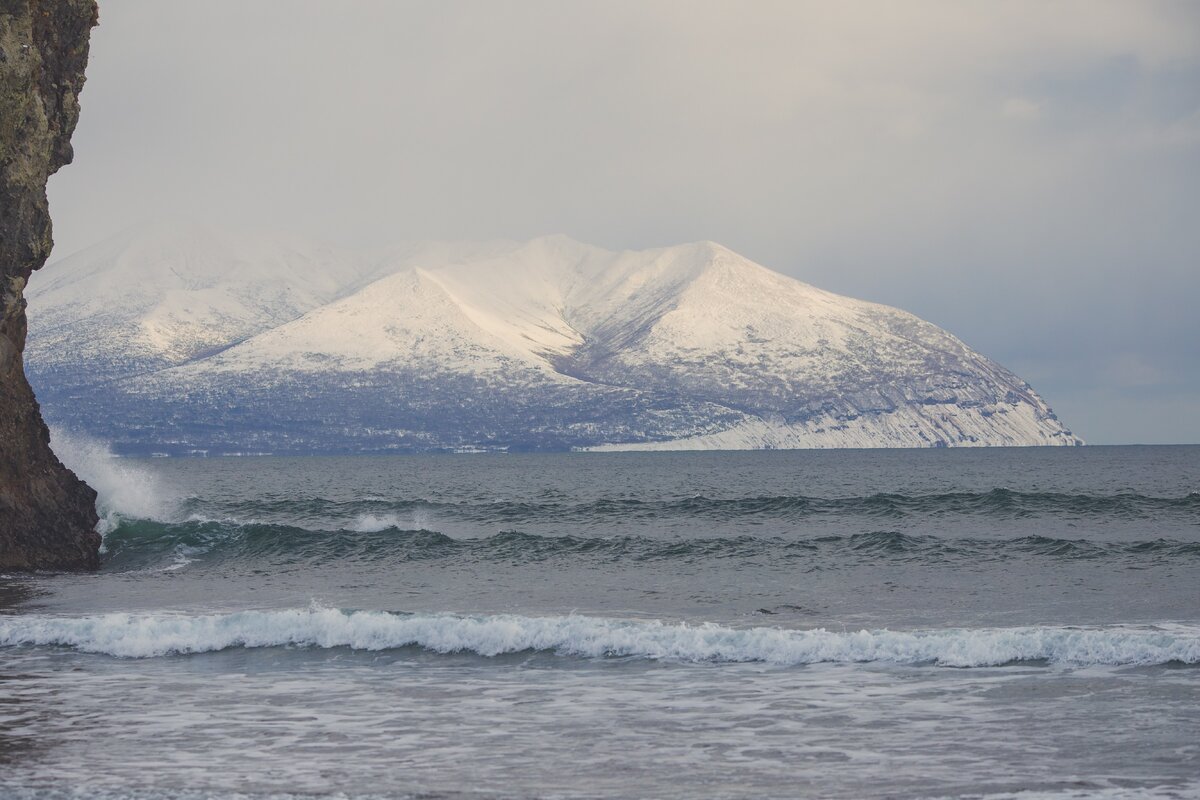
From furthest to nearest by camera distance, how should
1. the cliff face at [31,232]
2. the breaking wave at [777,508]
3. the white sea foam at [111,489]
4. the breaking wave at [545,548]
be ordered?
the breaking wave at [777,508]
the white sea foam at [111,489]
the breaking wave at [545,548]
the cliff face at [31,232]

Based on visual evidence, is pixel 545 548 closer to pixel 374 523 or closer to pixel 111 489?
pixel 374 523

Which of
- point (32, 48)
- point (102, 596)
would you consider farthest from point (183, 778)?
point (32, 48)

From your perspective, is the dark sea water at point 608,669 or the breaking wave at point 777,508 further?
the breaking wave at point 777,508

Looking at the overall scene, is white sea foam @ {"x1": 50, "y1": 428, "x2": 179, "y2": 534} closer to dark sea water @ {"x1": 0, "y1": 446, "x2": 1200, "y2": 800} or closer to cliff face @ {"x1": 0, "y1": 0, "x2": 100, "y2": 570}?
dark sea water @ {"x1": 0, "y1": 446, "x2": 1200, "y2": 800}

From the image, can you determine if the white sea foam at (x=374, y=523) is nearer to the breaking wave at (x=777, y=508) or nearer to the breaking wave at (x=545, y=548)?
the breaking wave at (x=777, y=508)

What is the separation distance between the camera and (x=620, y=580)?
33.4 metres

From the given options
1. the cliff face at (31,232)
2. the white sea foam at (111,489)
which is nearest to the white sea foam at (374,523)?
the white sea foam at (111,489)

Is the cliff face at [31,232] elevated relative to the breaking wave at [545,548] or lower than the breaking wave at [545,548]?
elevated

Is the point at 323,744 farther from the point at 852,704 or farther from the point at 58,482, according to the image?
the point at 58,482

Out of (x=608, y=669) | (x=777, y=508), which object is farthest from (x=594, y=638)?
(x=777, y=508)

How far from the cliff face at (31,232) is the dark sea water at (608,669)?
1697 millimetres

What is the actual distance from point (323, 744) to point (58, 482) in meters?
21.8

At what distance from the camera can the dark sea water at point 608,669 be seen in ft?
45.2

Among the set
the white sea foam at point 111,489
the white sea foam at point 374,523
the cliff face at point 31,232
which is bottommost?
→ the white sea foam at point 374,523
